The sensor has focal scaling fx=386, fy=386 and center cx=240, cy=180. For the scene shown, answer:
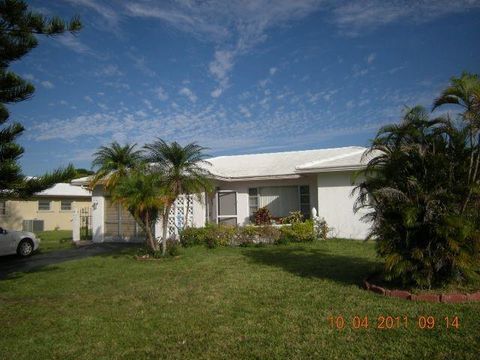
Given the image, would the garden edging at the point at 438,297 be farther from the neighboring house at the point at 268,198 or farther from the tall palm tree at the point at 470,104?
the neighboring house at the point at 268,198

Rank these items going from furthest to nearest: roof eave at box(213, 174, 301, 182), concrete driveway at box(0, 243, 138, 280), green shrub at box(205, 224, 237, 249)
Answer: roof eave at box(213, 174, 301, 182) → green shrub at box(205, 224, 237, 249) → concrete driveway at box(0, 243, 138, 280)

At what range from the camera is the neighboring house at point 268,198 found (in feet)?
53.4

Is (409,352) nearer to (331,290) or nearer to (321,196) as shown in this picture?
(331,290)

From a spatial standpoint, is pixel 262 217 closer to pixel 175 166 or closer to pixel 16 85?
pixel 175 166

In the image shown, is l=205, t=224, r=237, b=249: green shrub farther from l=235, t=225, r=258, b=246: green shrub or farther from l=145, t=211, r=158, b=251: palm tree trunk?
l=145, t=211, r=158, b=251: palm tree trunk

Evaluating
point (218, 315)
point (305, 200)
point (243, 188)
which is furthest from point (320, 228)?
point (218, 315)

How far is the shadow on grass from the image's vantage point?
8.80m

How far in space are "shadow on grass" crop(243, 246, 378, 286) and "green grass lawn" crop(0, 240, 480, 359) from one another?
0.16 feet

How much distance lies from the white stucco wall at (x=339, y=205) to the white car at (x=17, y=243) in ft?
39.1

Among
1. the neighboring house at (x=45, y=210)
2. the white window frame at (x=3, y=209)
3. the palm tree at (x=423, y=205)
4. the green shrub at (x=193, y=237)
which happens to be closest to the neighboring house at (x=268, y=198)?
the green shrub at (x=193, y=237)

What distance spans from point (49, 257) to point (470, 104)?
1432cm

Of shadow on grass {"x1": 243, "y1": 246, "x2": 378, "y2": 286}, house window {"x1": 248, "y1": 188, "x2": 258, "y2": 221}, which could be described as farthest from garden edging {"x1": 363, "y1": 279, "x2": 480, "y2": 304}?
house window {"x1": 248, "y1": 188, "x2": 258, "y2": 221}

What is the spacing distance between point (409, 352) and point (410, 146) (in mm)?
4009

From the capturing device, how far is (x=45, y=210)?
98.4 ft
